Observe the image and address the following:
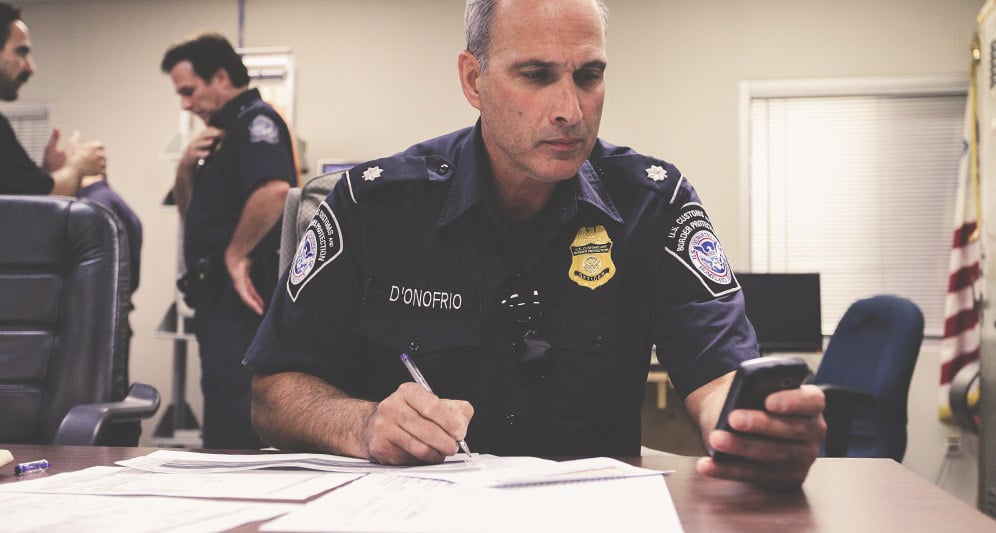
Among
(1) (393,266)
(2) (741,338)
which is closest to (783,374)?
(2) (741,338)

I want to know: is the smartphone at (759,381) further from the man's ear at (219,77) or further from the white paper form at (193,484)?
the man's ear at (219,77)

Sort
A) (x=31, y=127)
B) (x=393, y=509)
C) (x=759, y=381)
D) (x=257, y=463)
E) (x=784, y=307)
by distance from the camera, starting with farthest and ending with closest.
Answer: (x=31, y=127)
(x=784, y=307)
(x=257, y=463)
(x=759, y=381)
(x=393, y=509)

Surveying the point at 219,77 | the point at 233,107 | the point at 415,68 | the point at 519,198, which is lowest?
the point at 519,198

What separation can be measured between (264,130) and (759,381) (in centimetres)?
194

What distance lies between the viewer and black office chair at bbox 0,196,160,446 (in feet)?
4.34

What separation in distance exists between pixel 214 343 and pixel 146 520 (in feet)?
5.59

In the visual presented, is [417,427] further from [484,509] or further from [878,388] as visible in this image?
[878,388]

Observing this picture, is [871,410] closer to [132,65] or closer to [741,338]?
[741,338]

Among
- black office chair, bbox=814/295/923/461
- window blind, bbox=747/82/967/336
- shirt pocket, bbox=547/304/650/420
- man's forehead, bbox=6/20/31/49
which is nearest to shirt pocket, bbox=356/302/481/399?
shirt pocket, bbox=547/304/650/420

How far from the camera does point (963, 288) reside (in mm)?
3693

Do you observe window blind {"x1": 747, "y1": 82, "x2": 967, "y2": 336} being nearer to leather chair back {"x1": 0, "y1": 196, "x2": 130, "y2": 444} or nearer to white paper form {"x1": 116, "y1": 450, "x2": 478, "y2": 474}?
leather chair back {"x1": 0, "y1": 196, "x2": 130, "y2": 444}

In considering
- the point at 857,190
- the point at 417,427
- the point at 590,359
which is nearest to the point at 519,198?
the point at 590,359

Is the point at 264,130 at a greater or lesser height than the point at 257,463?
greater

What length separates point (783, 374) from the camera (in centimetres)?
72
